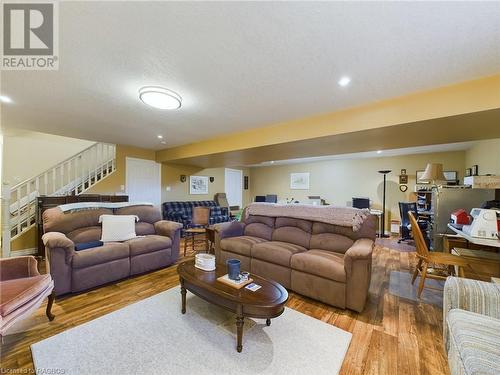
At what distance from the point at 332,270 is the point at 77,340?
2.43m

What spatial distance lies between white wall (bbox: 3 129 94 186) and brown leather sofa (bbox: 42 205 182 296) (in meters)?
2.54

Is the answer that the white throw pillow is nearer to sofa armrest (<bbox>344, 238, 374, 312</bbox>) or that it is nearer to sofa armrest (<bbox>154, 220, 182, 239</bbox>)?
sofa armrest (<bbox>154, 220, 182, 239</bbox>)

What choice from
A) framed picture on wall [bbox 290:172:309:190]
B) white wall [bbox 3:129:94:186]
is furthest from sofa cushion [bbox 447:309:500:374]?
white wall [bbox 3:129:94:186]

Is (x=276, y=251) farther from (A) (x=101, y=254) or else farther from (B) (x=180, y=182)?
(B) (x=180, y=182)

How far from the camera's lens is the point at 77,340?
67.3 inches

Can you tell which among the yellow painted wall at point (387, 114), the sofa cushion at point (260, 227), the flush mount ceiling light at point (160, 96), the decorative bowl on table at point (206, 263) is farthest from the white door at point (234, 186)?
the decorative bowl on table at point (206, 263)

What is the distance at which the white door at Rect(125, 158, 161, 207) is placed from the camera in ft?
17.1

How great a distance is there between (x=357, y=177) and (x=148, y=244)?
20.5ft

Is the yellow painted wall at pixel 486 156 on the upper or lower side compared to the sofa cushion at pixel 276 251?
upper

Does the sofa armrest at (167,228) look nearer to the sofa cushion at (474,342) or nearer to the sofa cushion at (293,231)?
the sofa cushion at (293,231)

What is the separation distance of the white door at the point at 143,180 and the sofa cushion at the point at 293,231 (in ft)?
12.5

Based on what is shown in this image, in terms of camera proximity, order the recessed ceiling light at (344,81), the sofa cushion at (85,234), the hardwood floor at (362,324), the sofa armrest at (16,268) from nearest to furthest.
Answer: the hardwood floor at (362,324), the sofa armrest at (16,268), the recessed ceiling light at (344,81), the sofa cushion at (85,234)

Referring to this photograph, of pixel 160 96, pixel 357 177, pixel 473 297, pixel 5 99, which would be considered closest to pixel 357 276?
pixel 473 297

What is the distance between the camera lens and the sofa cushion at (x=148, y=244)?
9.70 feet
